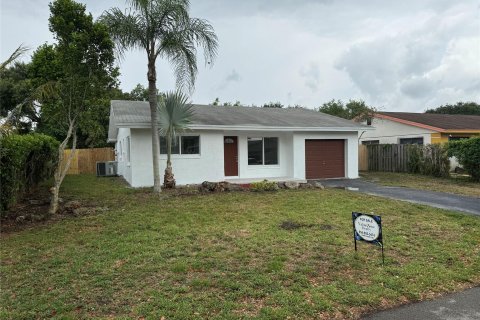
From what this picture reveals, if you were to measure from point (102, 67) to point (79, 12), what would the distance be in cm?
149

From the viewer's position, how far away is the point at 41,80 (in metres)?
10.7

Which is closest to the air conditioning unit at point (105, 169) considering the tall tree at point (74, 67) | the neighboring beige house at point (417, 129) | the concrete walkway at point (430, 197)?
the tall tree at point (74, 67)

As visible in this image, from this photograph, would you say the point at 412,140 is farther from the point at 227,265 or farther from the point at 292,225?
the point at 227,265

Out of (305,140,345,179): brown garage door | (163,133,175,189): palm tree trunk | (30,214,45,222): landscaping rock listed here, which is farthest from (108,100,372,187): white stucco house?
(30,214,45,222): landscaping rock

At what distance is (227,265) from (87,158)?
2406 cm

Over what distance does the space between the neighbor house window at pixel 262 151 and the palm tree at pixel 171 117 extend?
14.0 feet

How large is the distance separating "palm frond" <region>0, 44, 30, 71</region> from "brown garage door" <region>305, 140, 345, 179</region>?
12.8m

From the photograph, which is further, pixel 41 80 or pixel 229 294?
pixel 41 80

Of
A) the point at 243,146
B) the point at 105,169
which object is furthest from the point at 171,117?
the point at 105,169

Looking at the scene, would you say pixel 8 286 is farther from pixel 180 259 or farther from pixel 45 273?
pixel 180 259

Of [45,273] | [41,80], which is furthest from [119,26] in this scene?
[45,273]

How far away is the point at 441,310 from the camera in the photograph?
4.07m

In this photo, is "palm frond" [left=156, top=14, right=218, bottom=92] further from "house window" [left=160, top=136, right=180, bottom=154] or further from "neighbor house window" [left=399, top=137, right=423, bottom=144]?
"neighbor house window" [left=399, top=137, right=423, bottom=144]

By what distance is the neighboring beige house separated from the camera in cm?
2214
